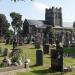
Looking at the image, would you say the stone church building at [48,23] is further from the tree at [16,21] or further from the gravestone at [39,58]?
the gravestone at [39,58]

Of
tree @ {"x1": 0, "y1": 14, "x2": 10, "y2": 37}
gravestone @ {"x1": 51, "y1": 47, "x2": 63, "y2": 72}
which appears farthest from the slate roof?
gravestone @ {"x1": 51, "y1": 47, "x2": 63, "y2": 72}

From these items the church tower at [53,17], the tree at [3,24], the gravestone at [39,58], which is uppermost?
the church tower at [53,17]

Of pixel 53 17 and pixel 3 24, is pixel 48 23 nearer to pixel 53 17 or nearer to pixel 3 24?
pixel 53 17

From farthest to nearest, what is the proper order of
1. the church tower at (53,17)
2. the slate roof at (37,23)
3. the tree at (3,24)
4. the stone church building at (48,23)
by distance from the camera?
1. the church tower at (53,17)
2. the slate roof at (37,23)
3. the stone church building at (48,23)
4. the tree at (3,24)

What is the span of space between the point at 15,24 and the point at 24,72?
287ft

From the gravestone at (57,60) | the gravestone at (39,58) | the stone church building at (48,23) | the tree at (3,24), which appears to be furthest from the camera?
the stone church building at (48,23)

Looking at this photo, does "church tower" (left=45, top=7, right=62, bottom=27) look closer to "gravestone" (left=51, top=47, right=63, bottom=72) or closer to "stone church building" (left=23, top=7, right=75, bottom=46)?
"stone church building" (left=23, top=7, right=75, bottom=46)

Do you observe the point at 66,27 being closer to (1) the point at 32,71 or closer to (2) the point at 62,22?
(2) the point at 62,22

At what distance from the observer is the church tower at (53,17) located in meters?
120

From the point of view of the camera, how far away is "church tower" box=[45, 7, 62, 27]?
11956 centimetres

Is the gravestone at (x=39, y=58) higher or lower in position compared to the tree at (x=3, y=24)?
lower

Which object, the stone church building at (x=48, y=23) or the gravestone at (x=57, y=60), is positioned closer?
the gravestone at (x=57, y=60)

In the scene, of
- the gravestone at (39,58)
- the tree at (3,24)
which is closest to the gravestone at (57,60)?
the gravestone at (39,58)

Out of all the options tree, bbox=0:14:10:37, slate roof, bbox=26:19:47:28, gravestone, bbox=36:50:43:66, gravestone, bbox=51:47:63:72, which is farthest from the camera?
slate roof, bbox=26:19:47:28
